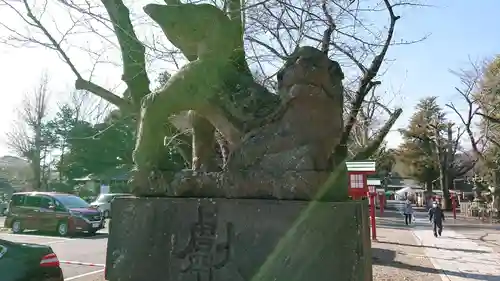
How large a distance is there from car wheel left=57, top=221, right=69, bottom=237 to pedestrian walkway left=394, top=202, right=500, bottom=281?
11.9m

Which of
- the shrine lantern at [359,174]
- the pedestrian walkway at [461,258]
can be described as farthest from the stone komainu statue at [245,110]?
the shrine lantern at [359,174]

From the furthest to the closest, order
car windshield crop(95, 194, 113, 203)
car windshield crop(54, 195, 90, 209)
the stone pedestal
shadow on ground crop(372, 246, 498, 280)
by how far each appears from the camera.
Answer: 1. car windshield crop(95, 194, 113, 203)
2. car windshield crop(54, 195, 90, 209)
3. shadow on ground crop(372, 246, 498, 280)
4. the stone pedestal

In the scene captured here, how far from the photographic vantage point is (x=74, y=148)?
30.6 m

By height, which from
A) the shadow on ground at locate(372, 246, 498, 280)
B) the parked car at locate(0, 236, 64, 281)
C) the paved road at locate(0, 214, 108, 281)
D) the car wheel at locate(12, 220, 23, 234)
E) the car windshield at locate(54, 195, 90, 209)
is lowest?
the shadow on ground at locate(372, 246, 498, 280)

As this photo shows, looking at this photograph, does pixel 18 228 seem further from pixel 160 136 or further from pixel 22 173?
pixel 22 173

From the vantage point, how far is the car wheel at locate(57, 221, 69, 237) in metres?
15.4

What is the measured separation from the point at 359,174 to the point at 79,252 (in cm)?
783

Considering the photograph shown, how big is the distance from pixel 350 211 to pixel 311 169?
1.18ft

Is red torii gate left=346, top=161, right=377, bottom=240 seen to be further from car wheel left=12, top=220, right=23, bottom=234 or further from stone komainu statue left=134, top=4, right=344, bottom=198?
car wheel left=12, top=220, right=23, bottom=234

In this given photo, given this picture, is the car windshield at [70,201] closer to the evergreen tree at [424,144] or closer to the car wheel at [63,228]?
the car wheel at [63,228]

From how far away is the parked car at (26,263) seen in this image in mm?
4754

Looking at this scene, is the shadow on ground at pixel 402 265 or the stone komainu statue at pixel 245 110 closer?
the stone komainu statue at pixel 245 110

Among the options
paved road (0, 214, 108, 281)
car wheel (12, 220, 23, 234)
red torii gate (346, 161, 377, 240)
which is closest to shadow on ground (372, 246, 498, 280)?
red torii gate (346, 161, 377, 240)

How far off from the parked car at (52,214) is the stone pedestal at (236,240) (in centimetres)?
1334
